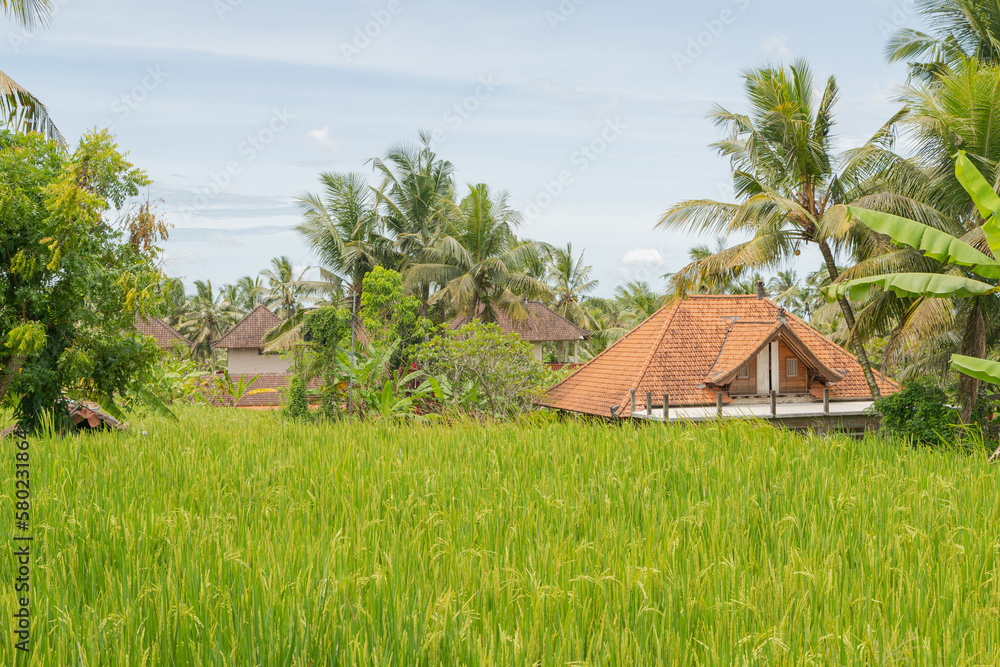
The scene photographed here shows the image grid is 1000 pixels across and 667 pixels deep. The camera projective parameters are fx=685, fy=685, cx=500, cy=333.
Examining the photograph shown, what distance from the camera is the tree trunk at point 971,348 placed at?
39.7ft

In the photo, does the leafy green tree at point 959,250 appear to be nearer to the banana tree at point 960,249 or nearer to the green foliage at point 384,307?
the banana tree at point 960,249

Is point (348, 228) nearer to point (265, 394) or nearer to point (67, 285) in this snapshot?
point (265, 394)

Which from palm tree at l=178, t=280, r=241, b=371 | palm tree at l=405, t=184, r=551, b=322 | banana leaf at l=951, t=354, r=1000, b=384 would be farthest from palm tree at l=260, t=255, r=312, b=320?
banana leaf at l=951, t=354, r=1000, b=384

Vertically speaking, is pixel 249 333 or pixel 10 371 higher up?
pixel 249 333

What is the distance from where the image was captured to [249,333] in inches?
1326

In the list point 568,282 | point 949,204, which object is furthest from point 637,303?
point 949,204

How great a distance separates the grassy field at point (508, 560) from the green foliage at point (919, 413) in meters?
6.42

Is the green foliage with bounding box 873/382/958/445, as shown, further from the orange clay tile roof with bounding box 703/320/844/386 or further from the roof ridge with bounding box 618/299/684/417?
the roof ridge with bounding box 618/299/684/417

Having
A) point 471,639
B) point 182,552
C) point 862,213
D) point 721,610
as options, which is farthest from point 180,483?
point 862,213

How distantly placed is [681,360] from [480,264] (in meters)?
9.19

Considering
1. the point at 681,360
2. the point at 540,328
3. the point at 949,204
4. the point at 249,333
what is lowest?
the point at 681,360

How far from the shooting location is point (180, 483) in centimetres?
492

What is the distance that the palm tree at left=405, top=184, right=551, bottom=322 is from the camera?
23125 millimetres

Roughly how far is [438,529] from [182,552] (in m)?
1.27
